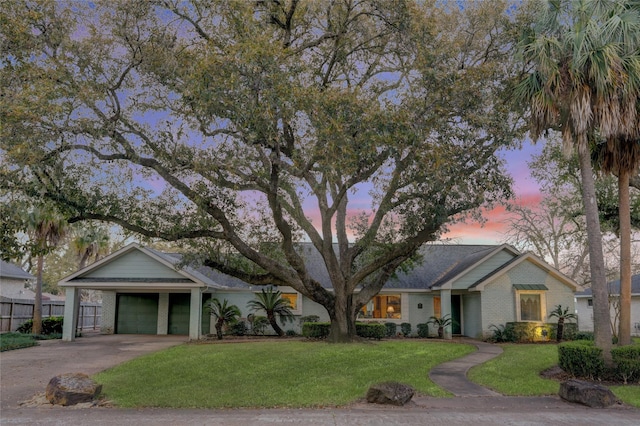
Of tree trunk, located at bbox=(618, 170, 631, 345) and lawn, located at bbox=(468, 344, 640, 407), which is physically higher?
tree trunk, located at bbox=(618, 170, 631, 345)

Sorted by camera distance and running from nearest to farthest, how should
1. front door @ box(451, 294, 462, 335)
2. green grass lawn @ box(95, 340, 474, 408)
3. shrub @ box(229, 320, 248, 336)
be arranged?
green grass lawn @ box(95, 340, 474, 408)
shrub @ box(229, 320, 248, 336)
front door @ box(451, 294, 462, 335)

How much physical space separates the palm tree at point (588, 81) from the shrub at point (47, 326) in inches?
997

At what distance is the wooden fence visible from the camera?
25891 millimetres

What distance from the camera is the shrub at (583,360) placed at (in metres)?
12.2

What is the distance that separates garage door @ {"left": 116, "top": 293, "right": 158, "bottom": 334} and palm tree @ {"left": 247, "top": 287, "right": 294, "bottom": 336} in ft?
21.9

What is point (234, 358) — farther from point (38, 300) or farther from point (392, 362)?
point (38, 300)

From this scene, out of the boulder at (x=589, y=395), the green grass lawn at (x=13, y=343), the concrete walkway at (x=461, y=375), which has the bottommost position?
the green grass lawn at (x=13, y=343)

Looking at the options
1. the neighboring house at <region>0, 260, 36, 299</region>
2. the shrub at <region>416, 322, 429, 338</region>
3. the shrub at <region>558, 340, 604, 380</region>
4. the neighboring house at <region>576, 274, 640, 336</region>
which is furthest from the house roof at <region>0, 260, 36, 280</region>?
the neighboring house at <region>576, 274, 640, 336</region>

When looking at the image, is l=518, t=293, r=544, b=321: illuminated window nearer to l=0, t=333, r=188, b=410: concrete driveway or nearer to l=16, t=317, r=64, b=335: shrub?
l=0, t=333, r=188, b=410: concrete driveway

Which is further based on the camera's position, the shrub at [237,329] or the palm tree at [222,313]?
the shrub at [237,329]

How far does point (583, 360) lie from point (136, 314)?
2266 cm

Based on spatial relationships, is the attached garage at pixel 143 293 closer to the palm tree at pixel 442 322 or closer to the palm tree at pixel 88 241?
the palm tree at pixel 88 241

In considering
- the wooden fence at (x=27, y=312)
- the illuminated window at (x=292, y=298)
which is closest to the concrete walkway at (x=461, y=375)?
the illuminated window at (x=292, y=298)

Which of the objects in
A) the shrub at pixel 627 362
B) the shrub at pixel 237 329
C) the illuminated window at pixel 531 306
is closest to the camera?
the shrub at pixel 627 362
